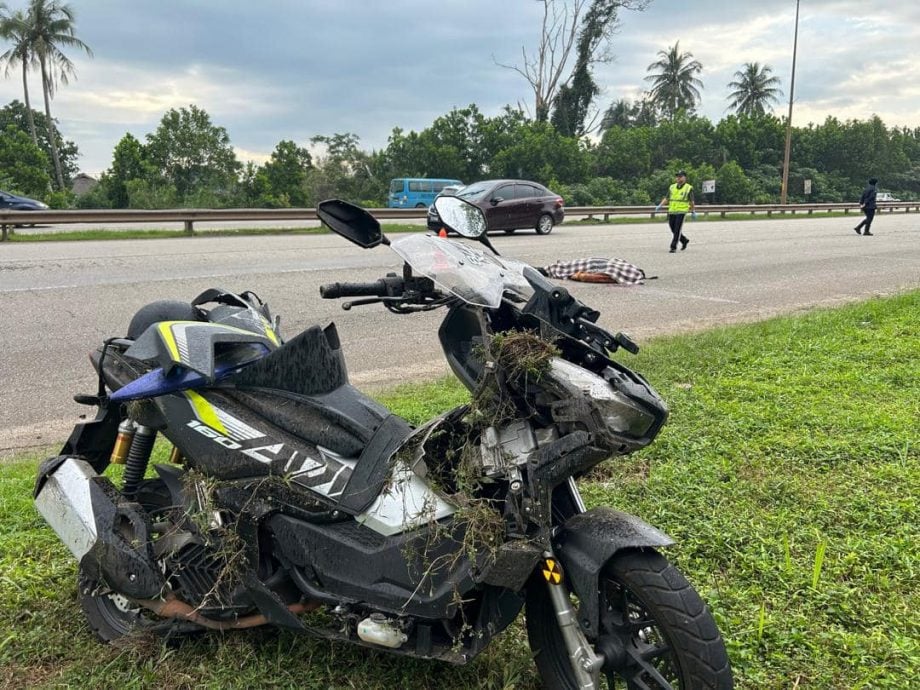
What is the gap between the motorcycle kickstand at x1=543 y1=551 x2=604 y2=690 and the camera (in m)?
2.01

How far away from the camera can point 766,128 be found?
5406cm

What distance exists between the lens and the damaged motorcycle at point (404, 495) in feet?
6.51

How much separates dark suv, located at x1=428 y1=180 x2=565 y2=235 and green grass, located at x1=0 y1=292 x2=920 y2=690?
15620mm

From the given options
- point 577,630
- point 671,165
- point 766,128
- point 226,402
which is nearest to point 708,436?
point 577,630

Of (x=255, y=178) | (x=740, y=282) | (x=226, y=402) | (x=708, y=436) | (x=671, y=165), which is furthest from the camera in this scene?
(x=671, y=165)

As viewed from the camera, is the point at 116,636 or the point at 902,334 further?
the point at 902,334

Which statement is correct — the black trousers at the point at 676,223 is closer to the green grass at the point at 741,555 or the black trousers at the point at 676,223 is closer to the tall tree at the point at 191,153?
the green grass at the point at 741,555

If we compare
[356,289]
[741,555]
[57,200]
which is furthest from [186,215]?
[57,200]

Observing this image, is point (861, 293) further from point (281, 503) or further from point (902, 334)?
point (281, 503)

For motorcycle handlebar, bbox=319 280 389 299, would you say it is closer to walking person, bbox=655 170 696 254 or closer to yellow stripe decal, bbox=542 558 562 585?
yellow stripe decal, bbox=542 558 562 585

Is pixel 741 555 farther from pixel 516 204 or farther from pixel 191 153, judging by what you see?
pixel 191 153

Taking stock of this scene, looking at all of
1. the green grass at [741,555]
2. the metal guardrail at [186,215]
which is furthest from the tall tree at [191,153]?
the green grass at [741,555]

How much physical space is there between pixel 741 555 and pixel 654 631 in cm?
124

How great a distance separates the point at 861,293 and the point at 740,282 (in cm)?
161
